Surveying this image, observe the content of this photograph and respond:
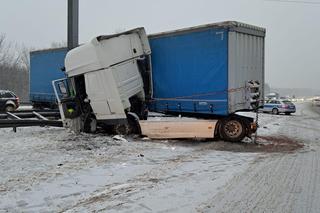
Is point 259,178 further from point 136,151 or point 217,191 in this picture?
point 136,151

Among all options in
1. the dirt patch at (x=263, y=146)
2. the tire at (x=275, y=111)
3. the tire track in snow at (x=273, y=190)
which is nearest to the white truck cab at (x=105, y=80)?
the dirt patch at (x=263, y=146)

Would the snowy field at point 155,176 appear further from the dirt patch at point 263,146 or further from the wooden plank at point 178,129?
the wooden plank at point 178,129

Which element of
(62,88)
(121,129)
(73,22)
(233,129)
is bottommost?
(121,129)

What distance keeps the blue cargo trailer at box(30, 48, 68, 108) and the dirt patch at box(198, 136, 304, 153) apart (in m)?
13.3

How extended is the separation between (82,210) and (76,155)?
488 centimetres

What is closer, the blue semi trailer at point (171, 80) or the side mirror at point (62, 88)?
the blue semi trailer at point (171, 80)

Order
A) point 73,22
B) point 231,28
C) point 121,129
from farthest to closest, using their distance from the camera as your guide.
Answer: point 73,22
point 121,129
point 231,28

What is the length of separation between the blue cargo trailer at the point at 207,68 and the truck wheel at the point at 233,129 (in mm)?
390

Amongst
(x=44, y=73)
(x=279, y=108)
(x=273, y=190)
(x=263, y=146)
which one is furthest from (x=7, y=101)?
(x=273, y=190)

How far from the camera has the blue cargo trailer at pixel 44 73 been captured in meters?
25.0

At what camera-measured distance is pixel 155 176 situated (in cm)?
841

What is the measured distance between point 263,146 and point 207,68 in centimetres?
297

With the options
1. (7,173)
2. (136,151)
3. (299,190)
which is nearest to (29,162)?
(7,173)

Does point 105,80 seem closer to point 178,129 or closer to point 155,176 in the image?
point 178,129
